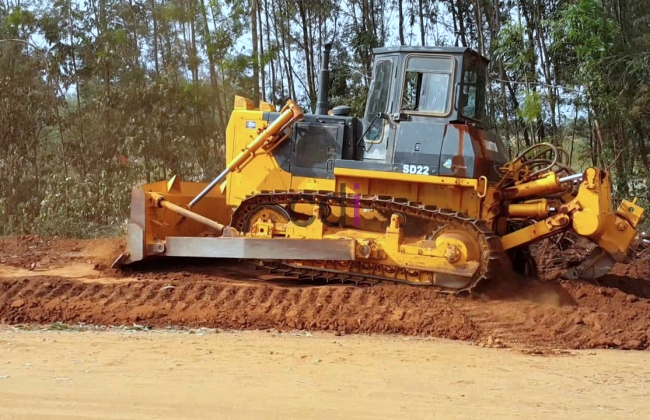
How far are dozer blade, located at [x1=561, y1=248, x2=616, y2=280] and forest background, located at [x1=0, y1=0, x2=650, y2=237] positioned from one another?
521cm

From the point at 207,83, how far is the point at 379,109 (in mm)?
11042

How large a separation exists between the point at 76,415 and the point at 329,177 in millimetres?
5044

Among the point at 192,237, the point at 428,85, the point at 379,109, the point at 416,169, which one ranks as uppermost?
the point at 428,85

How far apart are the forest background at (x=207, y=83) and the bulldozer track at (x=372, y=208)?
243 inches

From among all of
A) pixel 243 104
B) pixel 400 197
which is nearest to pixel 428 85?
pixel 400 197

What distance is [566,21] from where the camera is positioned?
514 inches

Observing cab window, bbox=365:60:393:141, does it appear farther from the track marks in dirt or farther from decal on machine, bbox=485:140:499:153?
the track marks in dirt

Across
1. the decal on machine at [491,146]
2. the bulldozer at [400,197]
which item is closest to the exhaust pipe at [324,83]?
the bulldozer at [400,197]

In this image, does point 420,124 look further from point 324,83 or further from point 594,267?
Answer: point 594,267

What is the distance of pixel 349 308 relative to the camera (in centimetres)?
729

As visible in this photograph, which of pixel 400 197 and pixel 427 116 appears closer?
pixel 427 116

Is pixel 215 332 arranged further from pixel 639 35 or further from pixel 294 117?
pixel 639 35

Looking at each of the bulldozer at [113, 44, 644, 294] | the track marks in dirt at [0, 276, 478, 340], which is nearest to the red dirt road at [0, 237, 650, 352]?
the track marks in dirt at [0, 276, 478, 340]

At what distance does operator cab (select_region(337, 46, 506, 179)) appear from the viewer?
7.82 m
